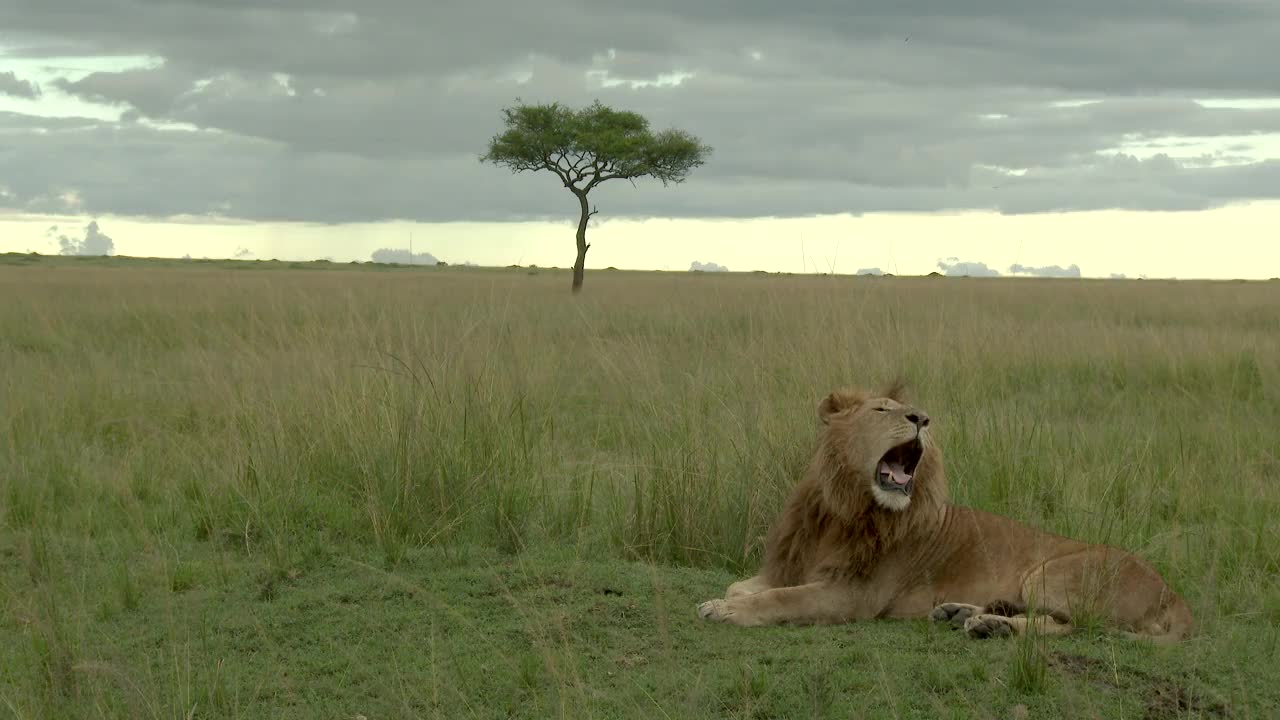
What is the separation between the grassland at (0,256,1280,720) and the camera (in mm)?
3734

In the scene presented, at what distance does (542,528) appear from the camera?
6.02m

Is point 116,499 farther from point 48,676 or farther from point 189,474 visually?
point 48,676

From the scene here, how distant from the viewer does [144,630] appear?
4.57 metres

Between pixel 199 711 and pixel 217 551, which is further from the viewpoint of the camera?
pixel 217 551

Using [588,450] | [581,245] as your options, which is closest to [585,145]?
[581,245]

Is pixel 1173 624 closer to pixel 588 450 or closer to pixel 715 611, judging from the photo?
pixel 715 611

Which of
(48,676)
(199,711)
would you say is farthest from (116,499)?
(199,711)

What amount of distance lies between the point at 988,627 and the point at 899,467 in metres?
0.61

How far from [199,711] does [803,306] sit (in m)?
10.7

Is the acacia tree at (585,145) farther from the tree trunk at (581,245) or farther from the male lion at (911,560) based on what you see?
the male lion at (911,560)

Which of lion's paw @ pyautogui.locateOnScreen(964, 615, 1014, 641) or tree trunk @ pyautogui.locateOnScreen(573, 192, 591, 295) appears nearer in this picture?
lion's paw @ pyautogui.locateOnScreen(964, 615, 1014, 641)

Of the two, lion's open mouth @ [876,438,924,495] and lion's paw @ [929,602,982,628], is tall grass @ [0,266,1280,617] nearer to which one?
lion's paw @ [929,602,982,628]

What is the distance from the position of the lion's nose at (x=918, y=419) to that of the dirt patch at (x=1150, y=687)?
82cm

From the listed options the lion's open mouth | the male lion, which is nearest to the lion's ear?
the male lion
